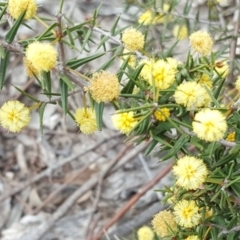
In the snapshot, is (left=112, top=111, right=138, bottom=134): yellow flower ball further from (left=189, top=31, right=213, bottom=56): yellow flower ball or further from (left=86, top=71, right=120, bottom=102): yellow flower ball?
(left=189, top=31, right=213, bottom=56): yellow flower ball

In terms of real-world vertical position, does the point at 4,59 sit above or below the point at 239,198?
above

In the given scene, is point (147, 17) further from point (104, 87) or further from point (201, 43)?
point (104, 87)

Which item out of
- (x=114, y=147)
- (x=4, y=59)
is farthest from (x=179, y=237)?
(x=114, y=147)

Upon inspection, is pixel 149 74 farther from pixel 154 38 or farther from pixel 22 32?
pixel 22 32

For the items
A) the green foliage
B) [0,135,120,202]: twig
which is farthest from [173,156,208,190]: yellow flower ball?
[0,135,120,202]: twig

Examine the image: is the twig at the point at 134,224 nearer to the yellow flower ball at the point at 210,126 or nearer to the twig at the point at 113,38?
the twig at the point at 113,38

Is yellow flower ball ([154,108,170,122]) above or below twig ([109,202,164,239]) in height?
above
